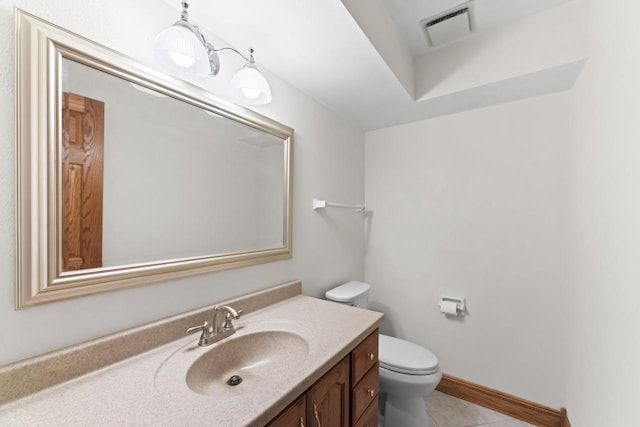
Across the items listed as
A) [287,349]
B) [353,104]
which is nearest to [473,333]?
[287,349]

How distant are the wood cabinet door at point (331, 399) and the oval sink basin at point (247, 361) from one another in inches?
3.9

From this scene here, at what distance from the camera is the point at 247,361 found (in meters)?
1.02

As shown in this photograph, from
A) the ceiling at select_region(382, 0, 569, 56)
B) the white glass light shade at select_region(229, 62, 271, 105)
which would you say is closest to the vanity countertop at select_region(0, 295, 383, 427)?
the white glass light shade at select_region(229, 62, 271, 105)

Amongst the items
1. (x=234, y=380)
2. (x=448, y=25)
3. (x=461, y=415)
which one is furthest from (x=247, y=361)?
(x=448, y=25)

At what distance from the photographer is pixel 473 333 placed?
1895mm

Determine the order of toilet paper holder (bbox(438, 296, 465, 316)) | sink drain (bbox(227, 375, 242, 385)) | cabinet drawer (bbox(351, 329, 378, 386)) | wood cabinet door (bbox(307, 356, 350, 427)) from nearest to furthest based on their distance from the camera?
wood cabinet door (bbox(307, 356, 350, 427)) < sink drain (bbox(227, 375, 242, 385)) < cabinet drawer (bbox(351, 329, 378, 386)) < toilet paper holder (bbox(438, 296, 465, 316))

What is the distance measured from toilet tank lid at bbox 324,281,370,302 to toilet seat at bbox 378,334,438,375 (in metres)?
0.35

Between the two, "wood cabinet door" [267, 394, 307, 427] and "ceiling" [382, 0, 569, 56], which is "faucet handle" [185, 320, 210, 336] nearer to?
"wood cabinet door" [267, 394, 307, 427]

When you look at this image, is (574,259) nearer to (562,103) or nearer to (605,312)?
(605,312)

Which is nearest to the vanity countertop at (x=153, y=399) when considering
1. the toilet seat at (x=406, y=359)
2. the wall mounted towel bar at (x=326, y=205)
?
the toilet seat at (x=406, y=359)

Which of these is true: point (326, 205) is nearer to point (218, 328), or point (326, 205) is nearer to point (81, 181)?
point (218, 328)

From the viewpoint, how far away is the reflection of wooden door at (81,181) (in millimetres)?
739

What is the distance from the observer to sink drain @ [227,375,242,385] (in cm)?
93

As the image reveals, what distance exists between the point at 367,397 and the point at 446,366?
1.18m
